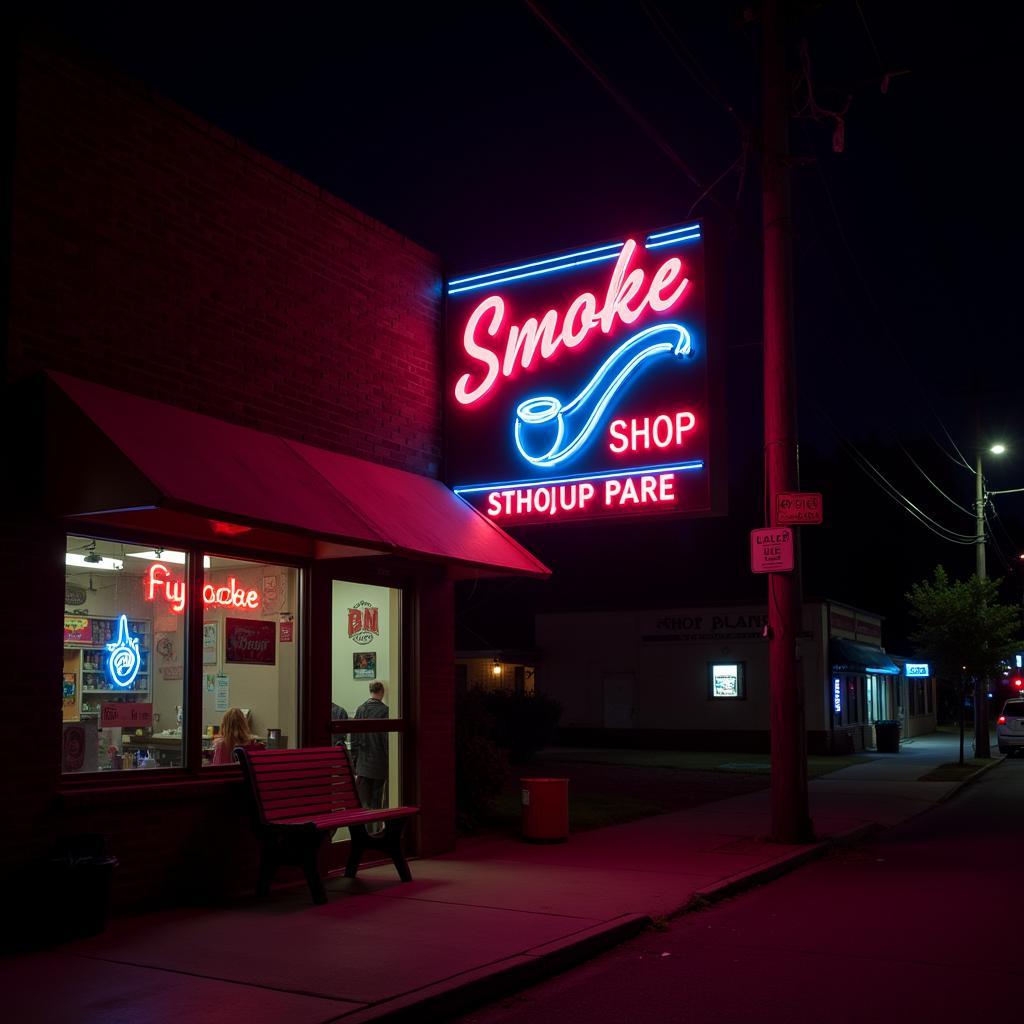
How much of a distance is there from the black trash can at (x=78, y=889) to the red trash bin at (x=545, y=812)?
591 cm

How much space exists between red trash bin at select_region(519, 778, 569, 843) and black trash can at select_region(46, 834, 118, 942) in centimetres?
591

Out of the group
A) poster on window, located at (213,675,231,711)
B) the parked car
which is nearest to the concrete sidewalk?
poster on window, located at (213,675,231,711)

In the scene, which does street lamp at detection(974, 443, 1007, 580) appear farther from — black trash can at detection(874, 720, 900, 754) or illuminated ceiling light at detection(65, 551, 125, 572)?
illuminated ceiling light at detection(65, 551, 125, 572)

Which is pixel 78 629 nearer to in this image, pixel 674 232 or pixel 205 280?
pixel 205 280

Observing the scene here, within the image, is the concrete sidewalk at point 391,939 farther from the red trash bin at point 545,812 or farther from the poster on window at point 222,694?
the poster on window at point 222,694

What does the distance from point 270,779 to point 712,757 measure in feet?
74.2

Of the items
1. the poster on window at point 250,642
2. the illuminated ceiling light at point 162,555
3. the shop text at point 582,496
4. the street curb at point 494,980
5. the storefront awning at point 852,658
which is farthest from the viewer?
the storefront awning at point 852,658

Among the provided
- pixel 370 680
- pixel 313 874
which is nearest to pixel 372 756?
pixel 370 680

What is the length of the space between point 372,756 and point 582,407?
13.7ft

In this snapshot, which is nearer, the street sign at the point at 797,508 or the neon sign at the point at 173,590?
the neon sign at the point at 173,590

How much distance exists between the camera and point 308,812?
9.93 m

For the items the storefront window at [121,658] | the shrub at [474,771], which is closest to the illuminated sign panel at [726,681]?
the shrub at [474,771]

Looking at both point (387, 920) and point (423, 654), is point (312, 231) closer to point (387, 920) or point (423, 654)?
point (423, 654)

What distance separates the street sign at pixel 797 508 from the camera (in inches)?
515
